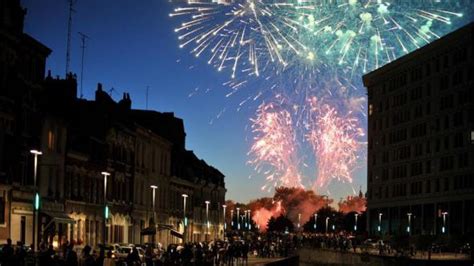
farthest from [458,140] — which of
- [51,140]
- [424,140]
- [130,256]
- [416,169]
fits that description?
[130,256]

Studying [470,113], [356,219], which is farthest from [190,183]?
[356,219]

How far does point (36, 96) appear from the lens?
5584 cm

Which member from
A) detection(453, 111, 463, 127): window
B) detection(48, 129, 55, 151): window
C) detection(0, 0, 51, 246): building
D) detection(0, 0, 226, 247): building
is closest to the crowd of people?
detection(0, 0, 51, 246): building

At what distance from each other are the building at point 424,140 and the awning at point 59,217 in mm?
81881

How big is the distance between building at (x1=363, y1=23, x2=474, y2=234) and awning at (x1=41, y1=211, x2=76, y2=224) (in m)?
81.9

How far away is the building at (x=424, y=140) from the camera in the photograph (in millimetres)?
135250

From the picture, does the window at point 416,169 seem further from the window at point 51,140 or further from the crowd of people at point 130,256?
the window at point 51,140

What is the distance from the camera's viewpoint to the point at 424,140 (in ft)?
488

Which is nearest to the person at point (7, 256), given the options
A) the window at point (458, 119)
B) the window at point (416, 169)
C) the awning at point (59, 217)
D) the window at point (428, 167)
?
the awning at point (59, 217)

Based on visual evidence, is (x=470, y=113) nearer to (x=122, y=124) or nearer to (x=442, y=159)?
(x=442, y=159)

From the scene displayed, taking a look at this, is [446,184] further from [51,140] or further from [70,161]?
[51,140]

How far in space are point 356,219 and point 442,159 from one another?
1695 inches

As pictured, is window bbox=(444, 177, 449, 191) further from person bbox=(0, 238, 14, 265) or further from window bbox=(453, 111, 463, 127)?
person bbox=(0, 238, 14, 265)

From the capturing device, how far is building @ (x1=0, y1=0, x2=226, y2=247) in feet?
170
